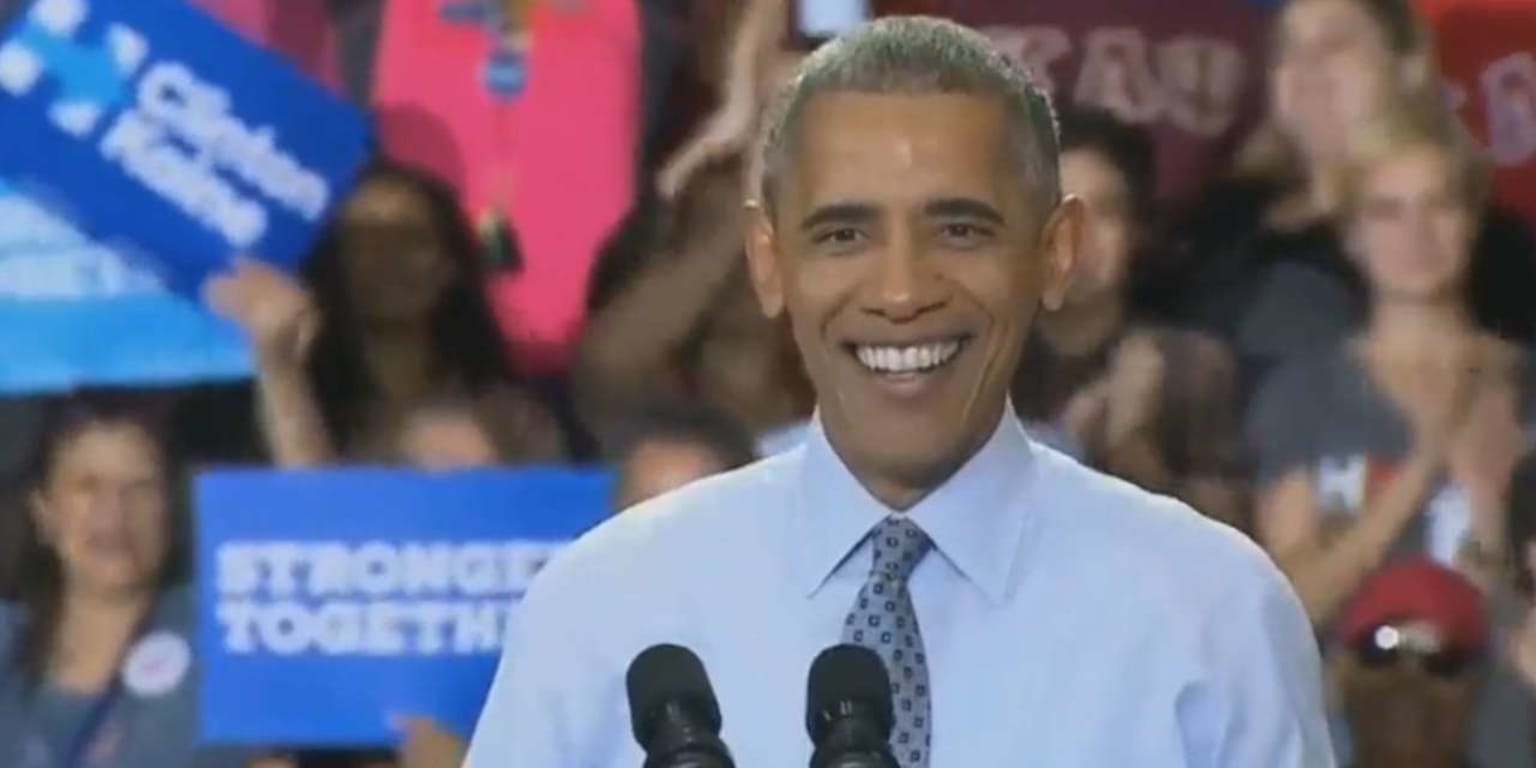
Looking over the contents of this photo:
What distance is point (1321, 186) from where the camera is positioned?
1923 mm

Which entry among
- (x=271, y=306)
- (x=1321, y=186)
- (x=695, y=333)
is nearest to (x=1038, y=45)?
(x=1321, y=186)

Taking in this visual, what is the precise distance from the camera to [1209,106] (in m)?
1.93

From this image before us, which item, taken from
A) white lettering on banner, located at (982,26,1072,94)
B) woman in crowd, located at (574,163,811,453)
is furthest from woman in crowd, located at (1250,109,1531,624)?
woman in crowd, located at (574,163,811,453)

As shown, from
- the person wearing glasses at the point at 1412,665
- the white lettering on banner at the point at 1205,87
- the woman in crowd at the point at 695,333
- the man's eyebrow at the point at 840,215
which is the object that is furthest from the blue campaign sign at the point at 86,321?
the man's eyebrow at the point at 840,215

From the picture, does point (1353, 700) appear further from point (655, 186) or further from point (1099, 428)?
point (655, 186)

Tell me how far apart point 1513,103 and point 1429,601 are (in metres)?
0.39

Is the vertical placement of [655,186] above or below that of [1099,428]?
above

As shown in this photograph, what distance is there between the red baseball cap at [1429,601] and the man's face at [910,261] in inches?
41.7

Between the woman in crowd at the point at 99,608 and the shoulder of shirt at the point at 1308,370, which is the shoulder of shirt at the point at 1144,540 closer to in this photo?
the shoulder of shirt at the point at 1308,370

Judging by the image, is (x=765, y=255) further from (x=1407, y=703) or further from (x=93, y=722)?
(x=93, y=722)

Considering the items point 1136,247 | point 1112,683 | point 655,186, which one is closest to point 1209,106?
point 1136,247

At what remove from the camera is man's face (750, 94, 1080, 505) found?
93 cm

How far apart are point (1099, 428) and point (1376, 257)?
0.25 metres

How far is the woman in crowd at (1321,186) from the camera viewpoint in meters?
1.92
